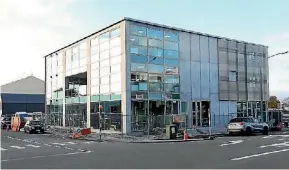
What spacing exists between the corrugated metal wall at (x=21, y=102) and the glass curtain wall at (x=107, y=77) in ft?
154

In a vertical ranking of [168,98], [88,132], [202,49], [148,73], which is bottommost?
→ [88,132]

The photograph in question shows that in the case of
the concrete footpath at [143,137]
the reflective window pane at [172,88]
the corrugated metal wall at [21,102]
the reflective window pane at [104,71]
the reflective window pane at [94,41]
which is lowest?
the concrete footpath at [143,137]

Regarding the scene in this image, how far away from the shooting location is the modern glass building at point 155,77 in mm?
32562

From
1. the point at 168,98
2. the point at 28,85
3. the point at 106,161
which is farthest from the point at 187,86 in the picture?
the point at 28,85

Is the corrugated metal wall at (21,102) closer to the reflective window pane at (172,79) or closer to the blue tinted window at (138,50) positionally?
the reflective window pane at (172,79)

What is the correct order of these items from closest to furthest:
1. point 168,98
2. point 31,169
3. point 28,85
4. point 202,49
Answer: point 31,169 < point 168,98 < point 202,49 < point 28,85

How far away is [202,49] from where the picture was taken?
3753 centimetres

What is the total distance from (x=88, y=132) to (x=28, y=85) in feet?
188

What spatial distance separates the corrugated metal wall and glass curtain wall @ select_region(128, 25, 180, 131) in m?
52.1

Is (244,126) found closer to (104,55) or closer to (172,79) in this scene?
(172,79)

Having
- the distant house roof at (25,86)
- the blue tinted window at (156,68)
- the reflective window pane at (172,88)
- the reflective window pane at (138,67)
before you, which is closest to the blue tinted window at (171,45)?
the blue tinted window at (156,68)

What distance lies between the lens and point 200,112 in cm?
3691

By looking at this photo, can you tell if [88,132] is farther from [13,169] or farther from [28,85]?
[28,85]

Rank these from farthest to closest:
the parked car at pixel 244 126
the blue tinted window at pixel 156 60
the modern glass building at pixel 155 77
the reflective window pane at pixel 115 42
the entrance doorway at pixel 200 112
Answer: the entrance doorway at pixel 200 112
the blue tinted window at pixel 156 60
the reflective window pane at pixel 115 42
the modern glass building at pixel 155 77
the parked car at pixel 244 126
